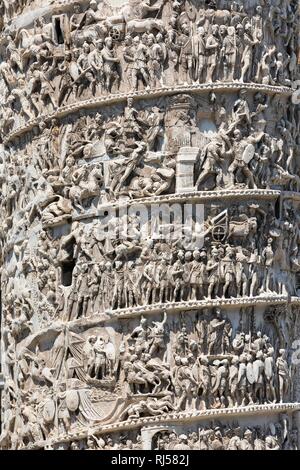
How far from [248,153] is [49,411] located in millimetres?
2458

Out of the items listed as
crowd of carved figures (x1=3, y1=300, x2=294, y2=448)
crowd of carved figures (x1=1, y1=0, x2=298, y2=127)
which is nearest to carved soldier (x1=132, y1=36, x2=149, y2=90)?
crowd of carved figures (x1=1, y1=0, x2=298, y2=127)

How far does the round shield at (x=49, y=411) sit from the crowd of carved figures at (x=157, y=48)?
2270 mm

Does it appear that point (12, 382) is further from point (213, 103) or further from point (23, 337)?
point (213, 103)

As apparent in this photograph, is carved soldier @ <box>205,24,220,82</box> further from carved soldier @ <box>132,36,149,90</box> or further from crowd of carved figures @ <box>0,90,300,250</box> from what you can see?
carved soldier @ <box>132,36,149,90</box>

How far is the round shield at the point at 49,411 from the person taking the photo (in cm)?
2588

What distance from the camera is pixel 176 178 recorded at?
1011 inches

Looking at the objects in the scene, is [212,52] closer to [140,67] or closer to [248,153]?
[140,67]

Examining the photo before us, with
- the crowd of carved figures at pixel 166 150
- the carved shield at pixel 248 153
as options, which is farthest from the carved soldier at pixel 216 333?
the carved shield at pixel 248 153

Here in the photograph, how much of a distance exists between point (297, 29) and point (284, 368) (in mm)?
2657

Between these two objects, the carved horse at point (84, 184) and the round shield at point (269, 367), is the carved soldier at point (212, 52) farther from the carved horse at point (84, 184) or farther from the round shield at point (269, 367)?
the round shield at point (269, 367)

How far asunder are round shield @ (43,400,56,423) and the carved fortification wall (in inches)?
0.7
